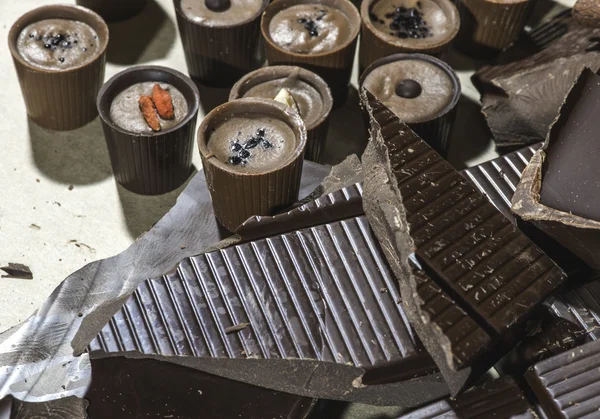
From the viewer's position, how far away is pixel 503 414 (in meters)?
2.12

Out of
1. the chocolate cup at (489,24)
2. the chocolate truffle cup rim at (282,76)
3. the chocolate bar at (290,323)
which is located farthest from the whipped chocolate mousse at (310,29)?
the chocolate bar at (290,323)

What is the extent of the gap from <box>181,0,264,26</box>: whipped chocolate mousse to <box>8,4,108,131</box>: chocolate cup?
1.04 feet

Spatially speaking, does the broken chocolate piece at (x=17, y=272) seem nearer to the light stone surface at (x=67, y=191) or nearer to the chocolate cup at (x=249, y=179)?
the light stone surface at (x=67, y=191)

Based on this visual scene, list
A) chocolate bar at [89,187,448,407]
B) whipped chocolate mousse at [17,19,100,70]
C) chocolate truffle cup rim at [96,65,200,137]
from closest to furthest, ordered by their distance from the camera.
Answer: chocolate bar at [89,187,448,407]
chocolate truffle cup rim at [96,65,200,137]
whipped chocolate mousse at [17,19,100,70]

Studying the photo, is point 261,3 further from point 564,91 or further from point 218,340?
point 218,340

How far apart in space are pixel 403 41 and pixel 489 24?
419 millimetres

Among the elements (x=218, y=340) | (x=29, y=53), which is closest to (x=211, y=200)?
(x=218, y=340)

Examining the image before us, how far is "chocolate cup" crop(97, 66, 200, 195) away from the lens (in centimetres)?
258

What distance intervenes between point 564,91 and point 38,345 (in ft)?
6.10

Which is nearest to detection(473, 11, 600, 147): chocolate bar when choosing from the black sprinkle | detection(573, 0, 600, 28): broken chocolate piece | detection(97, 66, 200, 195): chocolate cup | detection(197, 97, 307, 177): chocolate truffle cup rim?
detection(573, 0, 600, 28): broken chocolate piece

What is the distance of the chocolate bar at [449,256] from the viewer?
6.57 ft

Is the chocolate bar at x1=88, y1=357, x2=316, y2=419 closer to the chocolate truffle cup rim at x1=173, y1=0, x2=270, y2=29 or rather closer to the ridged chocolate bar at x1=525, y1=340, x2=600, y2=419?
the ridged chocolate bar at x1=525, y1=340, x2=600, y2=419

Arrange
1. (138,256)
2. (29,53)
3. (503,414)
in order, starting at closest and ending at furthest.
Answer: (503,414)
(138,256)
(29,53)

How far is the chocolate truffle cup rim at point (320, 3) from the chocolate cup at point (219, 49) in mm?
41
